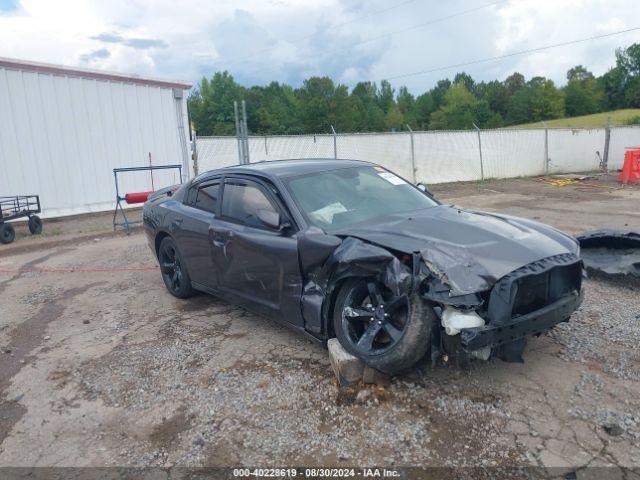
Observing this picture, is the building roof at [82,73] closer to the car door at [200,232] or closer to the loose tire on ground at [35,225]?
the loose tire on ground at [35,225]

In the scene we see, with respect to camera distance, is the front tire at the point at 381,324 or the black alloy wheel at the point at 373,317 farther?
the black alloy wheel at the point at 373,317

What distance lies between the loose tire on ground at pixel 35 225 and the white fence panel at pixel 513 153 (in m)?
16.3

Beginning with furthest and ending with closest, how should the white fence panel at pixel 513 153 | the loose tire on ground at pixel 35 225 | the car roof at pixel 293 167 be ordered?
the white fence panel at pixel 513 153, the loose tire on ground at pixel 35 225, the car roof at pixel 293 167

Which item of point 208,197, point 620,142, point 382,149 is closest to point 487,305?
point 208,197

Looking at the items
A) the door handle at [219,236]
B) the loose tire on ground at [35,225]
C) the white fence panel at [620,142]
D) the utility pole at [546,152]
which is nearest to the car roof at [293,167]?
the door handle at [219,236]

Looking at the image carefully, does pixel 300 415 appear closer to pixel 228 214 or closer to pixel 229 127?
pixel 228 214

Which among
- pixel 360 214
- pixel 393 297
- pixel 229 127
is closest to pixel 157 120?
pixel 360 214

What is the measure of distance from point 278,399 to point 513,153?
20689mm

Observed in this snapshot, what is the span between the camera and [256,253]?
4.26m

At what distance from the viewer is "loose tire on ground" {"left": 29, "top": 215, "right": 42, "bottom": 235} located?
11148 millimetres

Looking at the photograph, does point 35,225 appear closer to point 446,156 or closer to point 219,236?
point 219,236

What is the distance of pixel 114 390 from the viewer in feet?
12.3

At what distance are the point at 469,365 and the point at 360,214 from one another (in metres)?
1.41

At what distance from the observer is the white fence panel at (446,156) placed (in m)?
19.6
